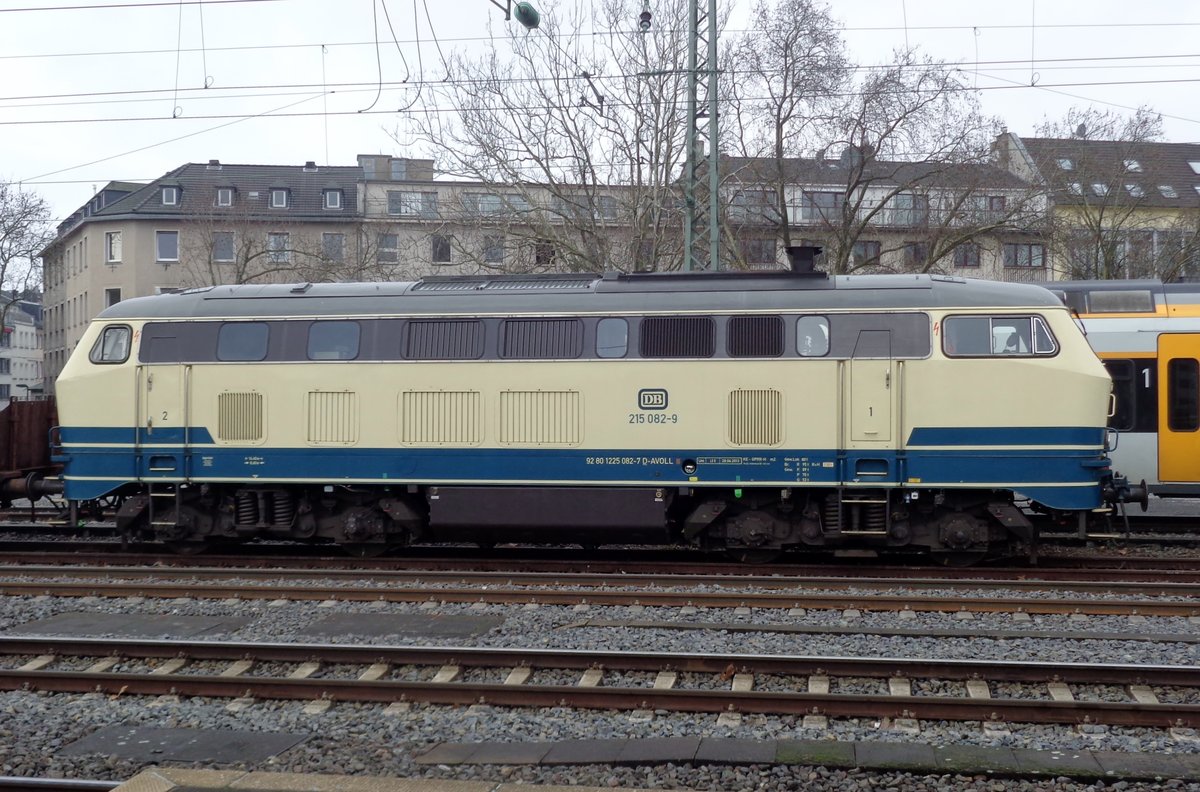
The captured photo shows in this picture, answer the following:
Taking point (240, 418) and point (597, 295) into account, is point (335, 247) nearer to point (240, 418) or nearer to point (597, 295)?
point (240, 418)

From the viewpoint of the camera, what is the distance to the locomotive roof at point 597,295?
1259cm

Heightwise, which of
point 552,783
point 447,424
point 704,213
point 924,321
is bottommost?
point 552,783

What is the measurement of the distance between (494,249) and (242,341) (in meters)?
13.7

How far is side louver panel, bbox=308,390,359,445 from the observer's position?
44.8 feet

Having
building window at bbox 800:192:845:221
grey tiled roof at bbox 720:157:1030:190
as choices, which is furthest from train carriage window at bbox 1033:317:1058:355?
building window at bbox 800:192:845:221

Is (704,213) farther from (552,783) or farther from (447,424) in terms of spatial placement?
(552,783)

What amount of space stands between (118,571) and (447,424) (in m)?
4.50

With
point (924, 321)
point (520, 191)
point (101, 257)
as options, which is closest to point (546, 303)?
point (924, 321)

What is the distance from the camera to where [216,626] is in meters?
10.4

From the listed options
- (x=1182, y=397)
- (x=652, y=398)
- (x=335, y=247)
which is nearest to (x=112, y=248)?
(x=335, y=247)

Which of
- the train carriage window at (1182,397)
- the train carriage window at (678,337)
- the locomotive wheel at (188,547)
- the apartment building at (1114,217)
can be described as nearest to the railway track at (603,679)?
the train carriage window at (678,337)

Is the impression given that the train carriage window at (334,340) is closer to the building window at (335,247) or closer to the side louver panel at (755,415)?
the side louver panel at (755,415)

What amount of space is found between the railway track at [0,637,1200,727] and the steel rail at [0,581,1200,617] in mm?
2474

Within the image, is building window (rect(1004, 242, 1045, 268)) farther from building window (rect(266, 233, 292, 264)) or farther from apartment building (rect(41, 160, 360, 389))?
apartment building (rect(41, 160, 360, 389))
